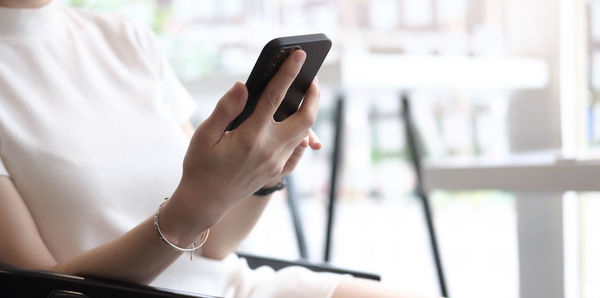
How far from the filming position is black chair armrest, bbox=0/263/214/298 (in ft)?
2.64

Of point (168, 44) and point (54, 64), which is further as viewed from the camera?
point (168, 44)

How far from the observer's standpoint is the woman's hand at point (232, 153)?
748mm

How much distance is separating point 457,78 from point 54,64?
1.01 meters

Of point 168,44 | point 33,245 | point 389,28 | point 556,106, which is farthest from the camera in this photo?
point 168,44

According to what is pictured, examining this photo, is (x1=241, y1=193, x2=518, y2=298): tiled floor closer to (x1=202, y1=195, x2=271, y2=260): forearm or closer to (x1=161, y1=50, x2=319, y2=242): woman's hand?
(x1=202, y1=195, x2=271, y2=260): forearm

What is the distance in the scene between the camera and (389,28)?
110 inches

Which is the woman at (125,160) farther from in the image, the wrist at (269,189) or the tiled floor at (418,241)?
the tiled floor at (418,241)

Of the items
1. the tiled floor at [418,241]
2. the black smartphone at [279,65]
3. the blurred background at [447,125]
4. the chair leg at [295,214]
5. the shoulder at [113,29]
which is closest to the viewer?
the black smartphone at [279,65]

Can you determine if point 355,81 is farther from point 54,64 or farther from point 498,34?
point 498,34

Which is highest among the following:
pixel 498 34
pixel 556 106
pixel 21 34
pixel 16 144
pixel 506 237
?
pixel 21 34

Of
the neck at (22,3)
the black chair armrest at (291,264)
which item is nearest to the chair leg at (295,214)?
the black chair armrest at (291,264)

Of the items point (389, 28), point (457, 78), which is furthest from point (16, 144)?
point (389, 28)

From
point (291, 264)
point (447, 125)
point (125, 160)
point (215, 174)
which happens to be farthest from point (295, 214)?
point (215, 174)

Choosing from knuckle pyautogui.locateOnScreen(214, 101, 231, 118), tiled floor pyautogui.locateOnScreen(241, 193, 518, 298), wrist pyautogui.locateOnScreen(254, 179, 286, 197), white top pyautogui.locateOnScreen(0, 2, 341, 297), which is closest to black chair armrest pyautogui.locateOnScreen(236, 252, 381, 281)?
white top pyautogui.locateOnScreen(0, 2, 341, 297)
